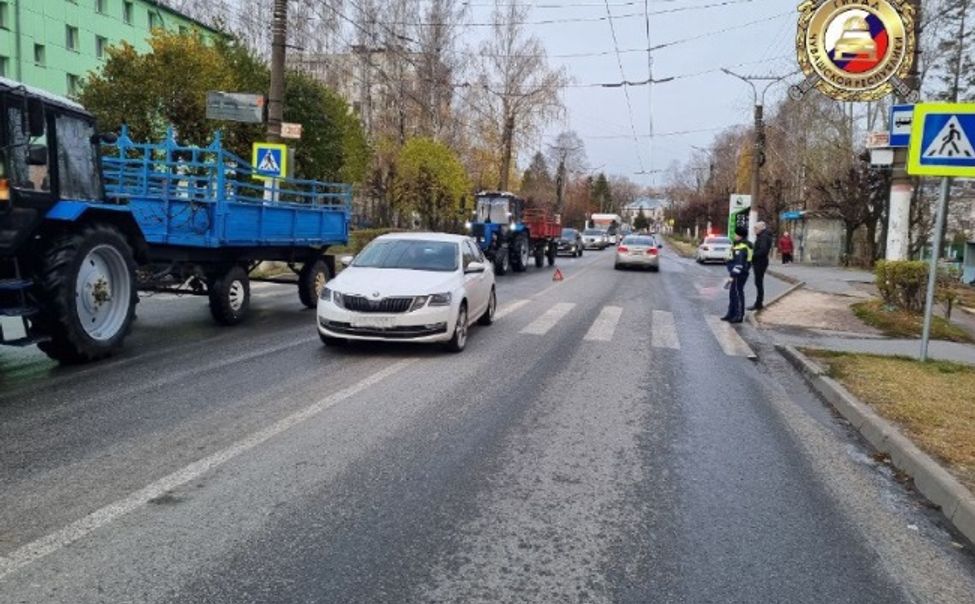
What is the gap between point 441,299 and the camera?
9.29 m

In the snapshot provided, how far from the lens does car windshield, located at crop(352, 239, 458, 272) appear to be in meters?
10.4

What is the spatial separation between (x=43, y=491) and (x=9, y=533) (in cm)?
61

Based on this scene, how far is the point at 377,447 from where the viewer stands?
218 inches

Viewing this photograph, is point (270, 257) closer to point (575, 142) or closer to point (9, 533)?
point (9, 533)

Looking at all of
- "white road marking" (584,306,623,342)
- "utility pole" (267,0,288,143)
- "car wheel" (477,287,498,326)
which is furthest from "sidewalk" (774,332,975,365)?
"utility pole" (267,0,288,143)

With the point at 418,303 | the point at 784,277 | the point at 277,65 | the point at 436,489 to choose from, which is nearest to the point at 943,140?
the point at 418,303

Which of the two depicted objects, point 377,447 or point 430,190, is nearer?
point 377,447

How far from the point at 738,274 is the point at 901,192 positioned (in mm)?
3805

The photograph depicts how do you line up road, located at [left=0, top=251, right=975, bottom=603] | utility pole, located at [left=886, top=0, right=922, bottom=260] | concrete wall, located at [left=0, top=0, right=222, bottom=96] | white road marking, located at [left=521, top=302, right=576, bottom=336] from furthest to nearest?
concrete wall, located at [left=0, top=0, right=222, bottom=96] → utility pole, located at [left=886, top=0, right=922, bottom=260] → white road marking, located at [left=521, top=302, right=576, bottom=336] → road, located at [left=0, top=251, right=975, bottom=603]

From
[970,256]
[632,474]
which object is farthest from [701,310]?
[970,256]

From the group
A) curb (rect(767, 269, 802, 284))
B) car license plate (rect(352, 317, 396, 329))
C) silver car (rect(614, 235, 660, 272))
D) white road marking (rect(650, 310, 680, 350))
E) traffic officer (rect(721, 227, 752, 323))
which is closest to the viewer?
car license plate (rect(352, 317, 396, 329))

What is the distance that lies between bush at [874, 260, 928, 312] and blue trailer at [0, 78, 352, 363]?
1096cm

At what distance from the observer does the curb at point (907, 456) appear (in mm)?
4582

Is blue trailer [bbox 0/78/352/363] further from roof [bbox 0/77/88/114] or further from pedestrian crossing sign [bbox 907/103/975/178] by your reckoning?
pedestrian crossing sign [bbox 907/103/975/178]
